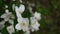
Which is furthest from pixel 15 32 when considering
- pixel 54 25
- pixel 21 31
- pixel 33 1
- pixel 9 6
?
pixel 54 25

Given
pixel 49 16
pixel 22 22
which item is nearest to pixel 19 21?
pixel 22 22

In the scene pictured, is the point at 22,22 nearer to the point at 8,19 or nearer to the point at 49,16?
the point at 8,19

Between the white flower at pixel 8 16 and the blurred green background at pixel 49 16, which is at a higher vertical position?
the white flower at pixel 8 16

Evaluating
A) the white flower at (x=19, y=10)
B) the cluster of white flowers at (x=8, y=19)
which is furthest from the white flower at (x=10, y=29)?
the white flower at (x=19, y=10)

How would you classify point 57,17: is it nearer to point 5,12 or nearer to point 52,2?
point 52,2

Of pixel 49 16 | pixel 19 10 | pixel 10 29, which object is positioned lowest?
pixel 49 16

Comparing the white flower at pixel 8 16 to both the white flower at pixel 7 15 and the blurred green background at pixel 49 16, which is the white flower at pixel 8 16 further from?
the blurred green background at pixel 49 16

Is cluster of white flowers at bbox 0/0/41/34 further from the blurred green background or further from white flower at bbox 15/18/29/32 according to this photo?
the blurred green background

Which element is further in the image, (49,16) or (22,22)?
(49,16)

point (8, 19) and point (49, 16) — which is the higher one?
point (8, 19)
